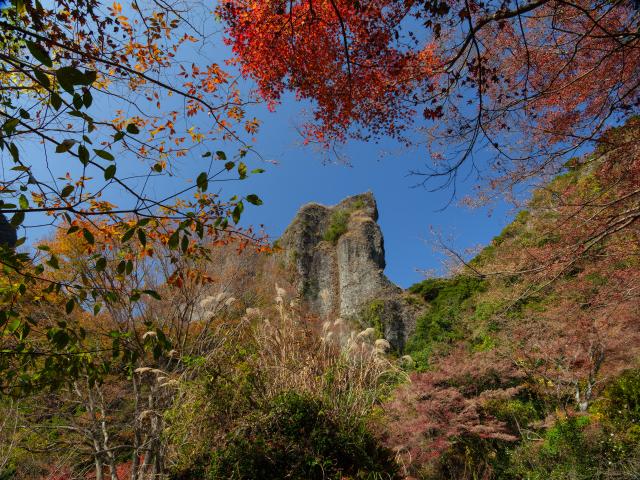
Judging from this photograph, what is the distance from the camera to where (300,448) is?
9.24 feet

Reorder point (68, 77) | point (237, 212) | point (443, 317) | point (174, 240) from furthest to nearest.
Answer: point (443, 317)
point (237, 212)
point (174, 240)
point (68, 77)

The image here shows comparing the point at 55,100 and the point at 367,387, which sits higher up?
the point at 55,100

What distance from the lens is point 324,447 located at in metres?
2.83

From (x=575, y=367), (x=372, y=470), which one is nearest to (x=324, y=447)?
(x=372, y=470)

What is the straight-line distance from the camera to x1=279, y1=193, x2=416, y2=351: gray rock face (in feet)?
51.7

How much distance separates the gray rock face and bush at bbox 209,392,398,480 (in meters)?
12.4

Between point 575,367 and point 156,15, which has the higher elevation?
point 156,15

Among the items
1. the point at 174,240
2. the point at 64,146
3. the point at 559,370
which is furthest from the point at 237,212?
the point at 559,370

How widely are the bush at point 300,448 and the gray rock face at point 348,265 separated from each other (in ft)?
40.6

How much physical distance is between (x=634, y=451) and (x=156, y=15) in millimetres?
7037

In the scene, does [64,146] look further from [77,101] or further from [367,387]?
[367,387]

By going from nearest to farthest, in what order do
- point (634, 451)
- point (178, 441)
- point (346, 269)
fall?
point (178, 441) → point (634, 451) → point (346, 269)

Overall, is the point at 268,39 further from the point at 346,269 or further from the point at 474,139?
the point at 346,269

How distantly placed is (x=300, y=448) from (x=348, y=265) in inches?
657
